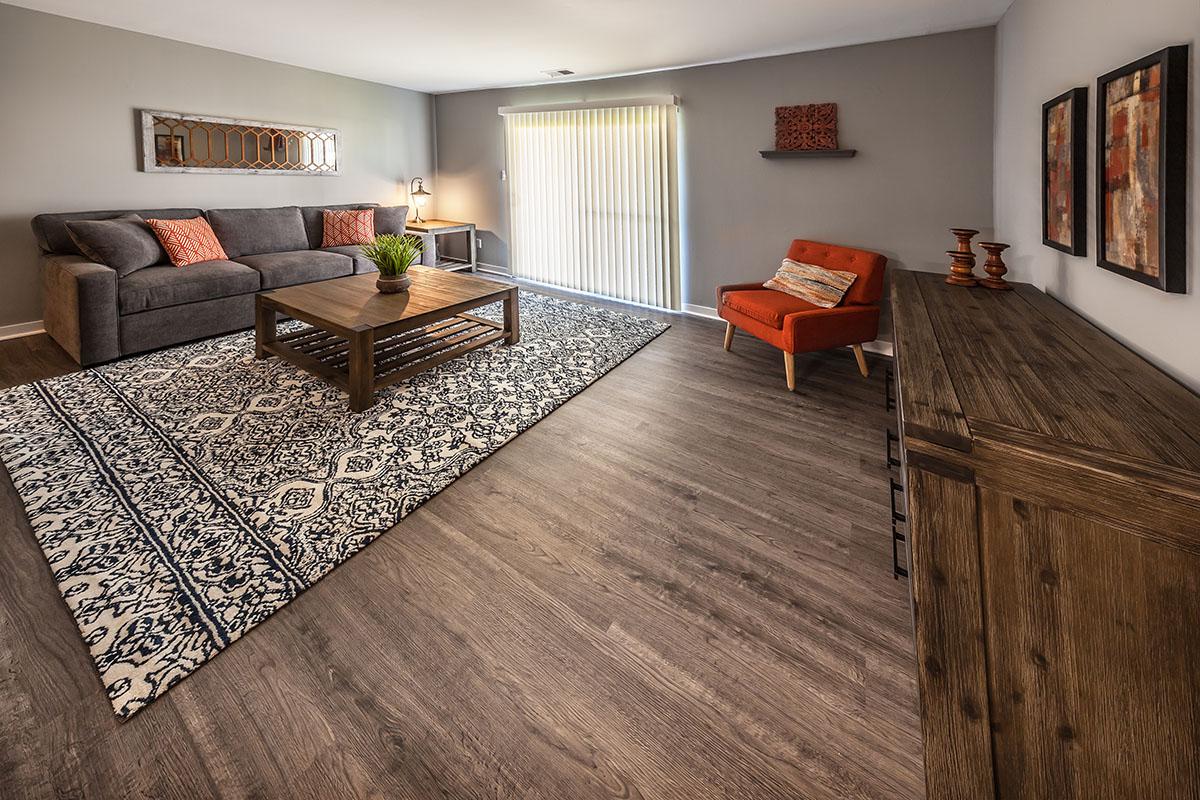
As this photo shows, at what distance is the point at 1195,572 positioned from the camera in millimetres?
861

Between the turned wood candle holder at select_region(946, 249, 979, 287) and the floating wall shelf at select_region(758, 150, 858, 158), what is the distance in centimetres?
179

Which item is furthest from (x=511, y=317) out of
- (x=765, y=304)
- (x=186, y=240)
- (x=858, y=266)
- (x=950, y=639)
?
(x=950, y=639)

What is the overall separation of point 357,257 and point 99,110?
2011 mm

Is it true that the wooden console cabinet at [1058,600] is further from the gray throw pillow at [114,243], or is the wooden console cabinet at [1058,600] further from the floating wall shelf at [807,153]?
the gray throw pillow at [114,243]

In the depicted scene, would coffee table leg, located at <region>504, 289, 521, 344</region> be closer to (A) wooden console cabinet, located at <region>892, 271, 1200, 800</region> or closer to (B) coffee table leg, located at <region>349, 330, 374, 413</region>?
(B) coffee table leg, located at <region>349, 330, 374, 413</region>

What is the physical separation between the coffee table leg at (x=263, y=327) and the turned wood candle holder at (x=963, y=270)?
401 cm

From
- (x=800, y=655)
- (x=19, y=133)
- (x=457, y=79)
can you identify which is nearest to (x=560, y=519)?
(x=800, y=655)

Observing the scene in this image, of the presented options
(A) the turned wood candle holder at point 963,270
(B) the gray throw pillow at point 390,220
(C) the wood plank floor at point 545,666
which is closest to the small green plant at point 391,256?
(C) the wood plank floor at point 545,666

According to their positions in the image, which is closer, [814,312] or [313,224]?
[814,312]

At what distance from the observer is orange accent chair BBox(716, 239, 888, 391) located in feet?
11.5

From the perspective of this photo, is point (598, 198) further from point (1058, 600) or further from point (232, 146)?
point (1058, 600)

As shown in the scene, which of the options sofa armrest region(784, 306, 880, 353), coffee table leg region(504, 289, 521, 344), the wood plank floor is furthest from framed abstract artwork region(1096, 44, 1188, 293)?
coffee table leg region(504, 289, 521, 344)

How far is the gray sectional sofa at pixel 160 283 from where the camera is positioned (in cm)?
369

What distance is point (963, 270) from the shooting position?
2662 mm
